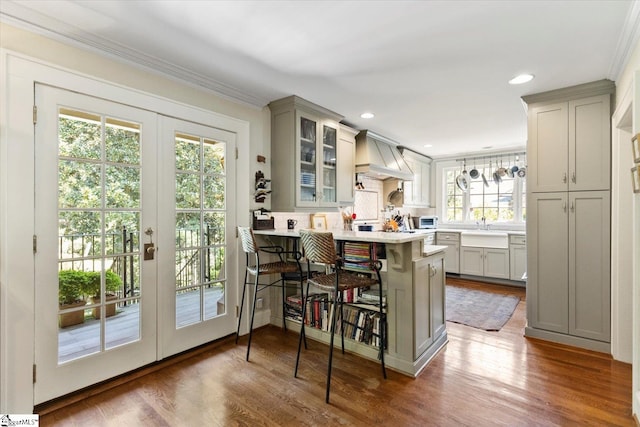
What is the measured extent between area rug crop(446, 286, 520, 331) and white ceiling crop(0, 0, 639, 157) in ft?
8.08

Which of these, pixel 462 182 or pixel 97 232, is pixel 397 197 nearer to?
pixel 462 182

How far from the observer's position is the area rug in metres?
3.48

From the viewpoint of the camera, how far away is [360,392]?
212 centimetres

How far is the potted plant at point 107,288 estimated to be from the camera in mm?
2188

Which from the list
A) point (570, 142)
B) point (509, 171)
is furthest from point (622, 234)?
point (509, 171)

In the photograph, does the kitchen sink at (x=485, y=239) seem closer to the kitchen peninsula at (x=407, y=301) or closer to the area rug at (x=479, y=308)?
the area rug at (x=479, y=308)

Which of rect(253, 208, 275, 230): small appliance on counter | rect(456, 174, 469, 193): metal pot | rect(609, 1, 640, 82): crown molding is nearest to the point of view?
rect(609, 1, 640, 82): crown molding

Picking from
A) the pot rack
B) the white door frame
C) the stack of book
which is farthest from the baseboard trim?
the white door frame

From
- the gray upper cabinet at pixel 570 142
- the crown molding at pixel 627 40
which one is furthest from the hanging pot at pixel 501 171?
the crown molding at pixel 627 40

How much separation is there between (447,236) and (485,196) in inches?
45.0

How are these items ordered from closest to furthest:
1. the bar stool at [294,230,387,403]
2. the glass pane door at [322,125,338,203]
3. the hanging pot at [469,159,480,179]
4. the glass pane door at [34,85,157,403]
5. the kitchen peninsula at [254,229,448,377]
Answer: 1. the glass pane door at [34,85,157,403]
2. the bar stool at [294,230,387,403]
3. the kitchen peninsula at [254,229,448,377]
4. the glass pane door at [322,125,338,203]
5. the hanging pot at [469,159,480,179]

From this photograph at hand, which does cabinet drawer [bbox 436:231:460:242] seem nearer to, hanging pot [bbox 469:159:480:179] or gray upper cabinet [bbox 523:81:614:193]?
hanging pot [bbox 469:159:480:179]

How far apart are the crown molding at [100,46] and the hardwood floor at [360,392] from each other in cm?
240

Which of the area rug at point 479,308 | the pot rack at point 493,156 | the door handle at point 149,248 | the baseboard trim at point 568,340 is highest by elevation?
the pot rack at point 493,156
